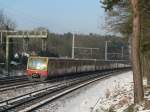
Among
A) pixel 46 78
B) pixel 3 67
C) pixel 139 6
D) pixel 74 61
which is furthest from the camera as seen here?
pixel 3 67

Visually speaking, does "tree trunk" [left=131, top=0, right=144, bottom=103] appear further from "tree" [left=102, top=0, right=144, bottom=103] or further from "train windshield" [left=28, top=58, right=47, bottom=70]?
"train windshield" [left=28, top=58, right=47, bottom=70]

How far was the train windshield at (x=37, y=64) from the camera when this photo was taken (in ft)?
155

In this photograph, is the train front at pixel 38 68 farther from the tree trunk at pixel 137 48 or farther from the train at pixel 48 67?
the tree trunk at pixel 137 48

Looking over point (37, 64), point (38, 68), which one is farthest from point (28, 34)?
point (38, 68)

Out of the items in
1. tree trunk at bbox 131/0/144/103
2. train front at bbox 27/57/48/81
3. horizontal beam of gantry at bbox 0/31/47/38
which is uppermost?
horizontal beam of gantry at bbox 0/31/47/38

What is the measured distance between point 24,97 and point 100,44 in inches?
4635

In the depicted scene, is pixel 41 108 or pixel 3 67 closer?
pixel 41 108

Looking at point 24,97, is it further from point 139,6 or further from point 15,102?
point 139,6

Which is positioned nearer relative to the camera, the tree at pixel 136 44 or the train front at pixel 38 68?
the tree at pixel 136 44

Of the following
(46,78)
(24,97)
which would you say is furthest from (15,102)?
(46,78)

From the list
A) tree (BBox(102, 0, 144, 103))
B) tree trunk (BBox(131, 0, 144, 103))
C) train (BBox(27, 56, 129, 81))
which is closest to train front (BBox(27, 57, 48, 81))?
train (BBox(27, 56, 129, 81))

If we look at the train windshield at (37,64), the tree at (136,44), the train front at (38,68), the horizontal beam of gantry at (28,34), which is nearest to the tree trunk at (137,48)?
the tree at (136,44)

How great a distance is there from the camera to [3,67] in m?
76.6

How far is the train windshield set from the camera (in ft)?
155
